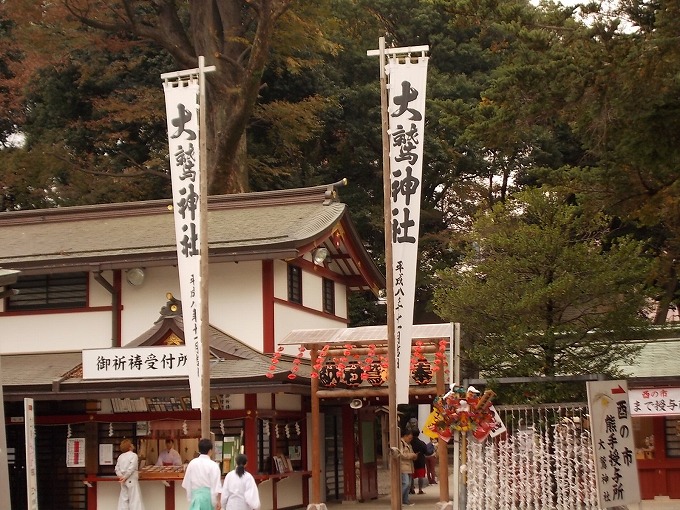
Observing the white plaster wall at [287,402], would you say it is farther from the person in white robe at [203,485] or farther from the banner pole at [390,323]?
the person in white robe at [203,485]

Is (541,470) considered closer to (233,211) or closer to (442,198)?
(233,211)

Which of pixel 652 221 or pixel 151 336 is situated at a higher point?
pixel 652 221

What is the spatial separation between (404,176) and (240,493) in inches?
207

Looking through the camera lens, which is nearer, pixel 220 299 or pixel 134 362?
pixel 134 362

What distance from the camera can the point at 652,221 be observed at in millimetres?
18516

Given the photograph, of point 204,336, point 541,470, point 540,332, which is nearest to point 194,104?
point 204,336

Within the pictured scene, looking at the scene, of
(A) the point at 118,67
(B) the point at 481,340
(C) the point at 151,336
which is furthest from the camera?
(A) the point at 118,67

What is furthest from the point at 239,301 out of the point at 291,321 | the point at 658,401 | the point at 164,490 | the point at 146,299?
the point at 658,401

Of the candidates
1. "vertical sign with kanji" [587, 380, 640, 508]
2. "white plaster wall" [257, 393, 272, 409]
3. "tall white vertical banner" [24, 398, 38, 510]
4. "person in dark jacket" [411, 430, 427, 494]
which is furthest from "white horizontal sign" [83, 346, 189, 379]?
→ "vertical sign with kanji" [587, 380, 640, 508]

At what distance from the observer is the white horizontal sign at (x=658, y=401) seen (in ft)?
71.8

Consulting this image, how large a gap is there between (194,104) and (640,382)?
11.3 meters

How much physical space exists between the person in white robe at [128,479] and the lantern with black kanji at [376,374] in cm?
473

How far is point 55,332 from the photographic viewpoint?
22.4m

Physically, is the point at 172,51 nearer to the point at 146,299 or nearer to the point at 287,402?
the point at 146,299
